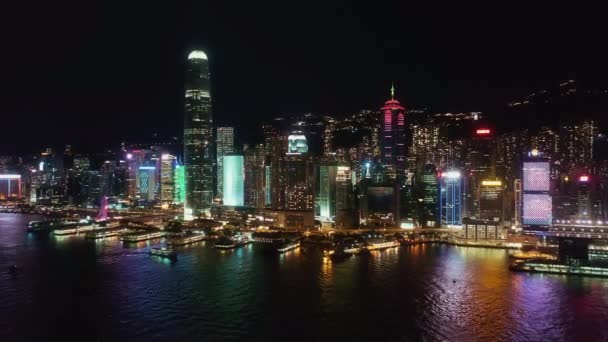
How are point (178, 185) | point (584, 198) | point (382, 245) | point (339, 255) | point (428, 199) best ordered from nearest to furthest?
point (339, 255) → point (382, 245) → point (584, 198) → point (428, 199) → point (178, 185)

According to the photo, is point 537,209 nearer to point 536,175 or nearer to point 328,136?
point 536,175

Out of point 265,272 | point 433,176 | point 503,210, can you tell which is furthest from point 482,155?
point 265,272

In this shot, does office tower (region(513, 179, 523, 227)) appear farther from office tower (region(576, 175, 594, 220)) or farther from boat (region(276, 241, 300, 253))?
boat (region(276, 241, 300, 253))

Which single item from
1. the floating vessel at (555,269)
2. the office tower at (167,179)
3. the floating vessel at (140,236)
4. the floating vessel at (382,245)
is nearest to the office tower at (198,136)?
the office tower at (167,179)

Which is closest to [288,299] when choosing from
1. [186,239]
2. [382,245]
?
[382,245]

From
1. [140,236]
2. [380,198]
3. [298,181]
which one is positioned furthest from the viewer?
[298,181]

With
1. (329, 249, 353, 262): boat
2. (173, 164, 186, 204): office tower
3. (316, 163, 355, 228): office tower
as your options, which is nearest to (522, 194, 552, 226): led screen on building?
(329, 249, 353, 262): boat
